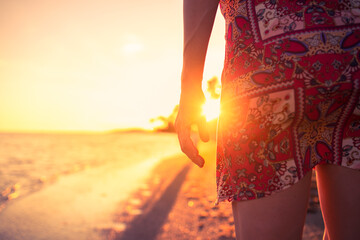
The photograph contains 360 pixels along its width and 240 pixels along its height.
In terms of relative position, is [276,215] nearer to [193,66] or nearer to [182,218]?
[193,66]

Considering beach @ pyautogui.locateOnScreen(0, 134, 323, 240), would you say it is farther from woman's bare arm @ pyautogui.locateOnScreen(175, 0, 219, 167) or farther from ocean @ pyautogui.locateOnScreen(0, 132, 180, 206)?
woman's bare arm @ pyautogui.locateOnScreen(175, 0, 219, 167)

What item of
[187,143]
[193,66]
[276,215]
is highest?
[193,66]

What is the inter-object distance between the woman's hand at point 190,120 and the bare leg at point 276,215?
10.9 inches

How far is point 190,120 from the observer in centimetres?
90

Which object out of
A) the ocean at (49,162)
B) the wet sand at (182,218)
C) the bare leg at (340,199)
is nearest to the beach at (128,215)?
the wet sand at (182,218)

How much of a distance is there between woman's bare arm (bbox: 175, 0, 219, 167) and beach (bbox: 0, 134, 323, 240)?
1903 millimetres

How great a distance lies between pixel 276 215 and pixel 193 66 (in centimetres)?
57

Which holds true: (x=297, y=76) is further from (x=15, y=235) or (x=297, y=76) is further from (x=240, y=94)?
(x=15, y=235)

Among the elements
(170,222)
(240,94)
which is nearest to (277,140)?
(240,94)

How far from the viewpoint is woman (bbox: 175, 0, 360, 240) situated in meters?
0.68

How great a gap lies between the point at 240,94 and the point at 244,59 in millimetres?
113

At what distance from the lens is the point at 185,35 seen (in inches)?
35.2

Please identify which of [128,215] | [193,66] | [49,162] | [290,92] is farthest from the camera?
[49,162]

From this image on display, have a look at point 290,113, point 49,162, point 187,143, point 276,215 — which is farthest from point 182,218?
point 49,162
